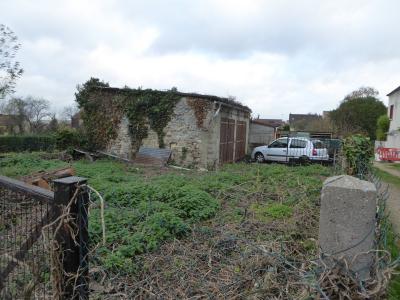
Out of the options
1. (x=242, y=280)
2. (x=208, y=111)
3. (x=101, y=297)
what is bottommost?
(x=101, y=297)

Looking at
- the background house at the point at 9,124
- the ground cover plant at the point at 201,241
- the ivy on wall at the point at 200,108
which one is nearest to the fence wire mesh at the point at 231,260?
the ground cover plant at the point at 201,241

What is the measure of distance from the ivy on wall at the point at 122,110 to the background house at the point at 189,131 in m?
0.06

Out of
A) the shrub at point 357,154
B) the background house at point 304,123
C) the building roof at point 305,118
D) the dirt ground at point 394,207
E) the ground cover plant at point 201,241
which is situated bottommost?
the dirt ground at point 394,207

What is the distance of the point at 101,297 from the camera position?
3174mm

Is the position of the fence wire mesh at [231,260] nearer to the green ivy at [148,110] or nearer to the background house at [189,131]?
the background house at [189,131]

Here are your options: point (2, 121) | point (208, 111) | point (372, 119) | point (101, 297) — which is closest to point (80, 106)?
point (208, 111)

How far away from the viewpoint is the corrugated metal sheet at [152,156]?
1426cm

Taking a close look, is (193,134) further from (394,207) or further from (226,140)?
(394,207)

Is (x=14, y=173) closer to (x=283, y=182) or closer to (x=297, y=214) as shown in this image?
(x=283, y=182)

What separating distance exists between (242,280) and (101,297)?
135cm

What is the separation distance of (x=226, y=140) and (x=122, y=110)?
5251 mm

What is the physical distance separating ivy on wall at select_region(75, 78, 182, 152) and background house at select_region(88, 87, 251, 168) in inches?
2.3

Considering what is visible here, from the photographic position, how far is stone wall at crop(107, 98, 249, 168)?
1411cm

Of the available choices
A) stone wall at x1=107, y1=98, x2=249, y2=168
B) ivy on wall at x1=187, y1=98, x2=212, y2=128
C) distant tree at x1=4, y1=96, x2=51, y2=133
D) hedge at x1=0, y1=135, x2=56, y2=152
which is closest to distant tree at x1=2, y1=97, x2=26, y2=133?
distant tree at x1=4, y1=96, x2=51, y2=133
